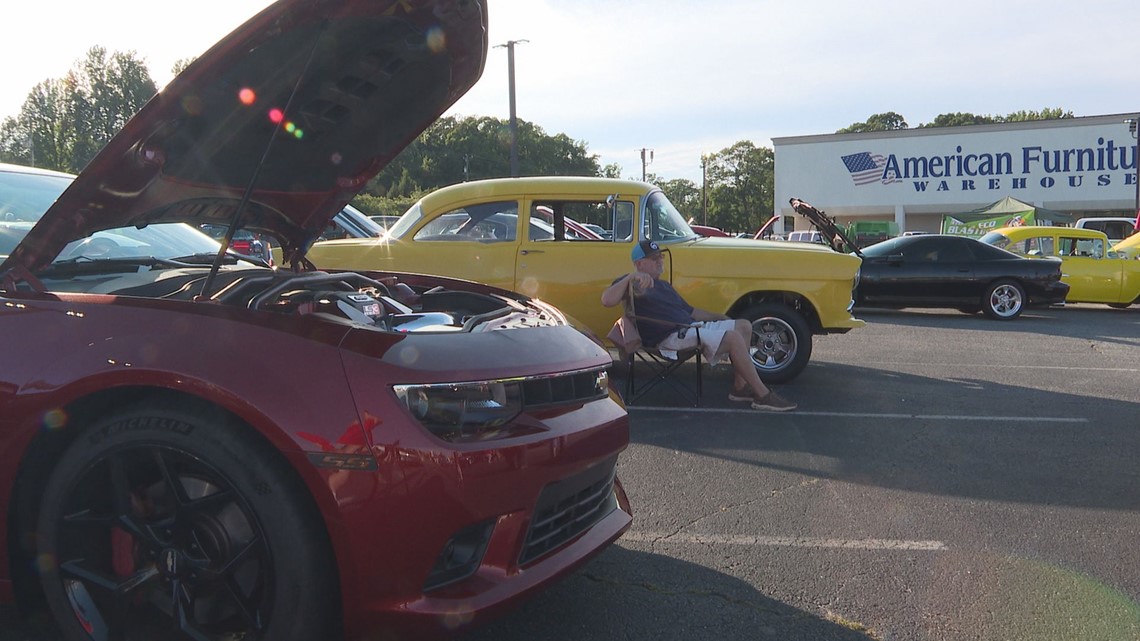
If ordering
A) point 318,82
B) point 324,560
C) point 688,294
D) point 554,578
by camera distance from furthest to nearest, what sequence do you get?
point 688,294 → point 318,82 → point 554,578 → point 324,560

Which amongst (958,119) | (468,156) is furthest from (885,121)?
(468,156)

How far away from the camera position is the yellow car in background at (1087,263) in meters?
13.6

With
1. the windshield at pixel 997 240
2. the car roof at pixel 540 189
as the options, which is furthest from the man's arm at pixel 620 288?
the windshield at pixel 997 240

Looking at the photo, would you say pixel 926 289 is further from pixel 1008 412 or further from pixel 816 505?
pixel 816 505

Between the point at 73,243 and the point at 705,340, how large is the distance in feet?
13.7

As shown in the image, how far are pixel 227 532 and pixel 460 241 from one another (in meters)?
5.19

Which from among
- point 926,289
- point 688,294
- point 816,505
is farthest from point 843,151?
point 816,505

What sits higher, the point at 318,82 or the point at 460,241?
the point at 318,82

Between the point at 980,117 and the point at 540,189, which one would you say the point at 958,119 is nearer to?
the point at 980,117

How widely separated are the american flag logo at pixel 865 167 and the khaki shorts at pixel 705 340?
44016mm

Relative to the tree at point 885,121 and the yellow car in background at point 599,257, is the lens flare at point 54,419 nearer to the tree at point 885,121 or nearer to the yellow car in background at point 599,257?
the yellow car in background at point 599,257

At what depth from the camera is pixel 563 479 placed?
2307 millimetres

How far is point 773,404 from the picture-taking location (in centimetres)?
594

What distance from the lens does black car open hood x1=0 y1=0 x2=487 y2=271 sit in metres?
2.35
